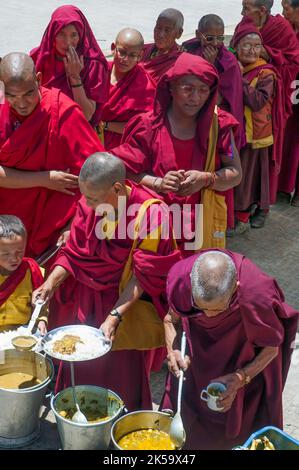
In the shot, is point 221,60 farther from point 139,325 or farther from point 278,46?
point 139,325

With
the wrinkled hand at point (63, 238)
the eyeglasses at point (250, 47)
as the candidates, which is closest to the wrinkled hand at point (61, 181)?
the wrinkled hand at point (63, 238)

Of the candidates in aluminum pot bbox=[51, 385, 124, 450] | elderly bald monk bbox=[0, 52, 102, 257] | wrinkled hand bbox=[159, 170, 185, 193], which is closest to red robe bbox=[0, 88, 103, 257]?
elderly bald monk bbox=[0, 52, 102, 257]

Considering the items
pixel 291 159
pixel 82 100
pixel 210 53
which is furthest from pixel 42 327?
pixel 291 159

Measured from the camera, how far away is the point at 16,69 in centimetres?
366

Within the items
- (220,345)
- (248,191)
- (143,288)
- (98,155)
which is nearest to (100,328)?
(143,288)

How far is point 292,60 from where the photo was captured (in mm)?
6477

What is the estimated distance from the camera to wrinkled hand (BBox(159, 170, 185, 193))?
3912 millimetres

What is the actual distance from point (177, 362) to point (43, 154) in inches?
54.7

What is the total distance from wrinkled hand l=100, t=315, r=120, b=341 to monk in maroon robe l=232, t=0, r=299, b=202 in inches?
133

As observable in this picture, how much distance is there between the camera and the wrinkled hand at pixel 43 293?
3498mm

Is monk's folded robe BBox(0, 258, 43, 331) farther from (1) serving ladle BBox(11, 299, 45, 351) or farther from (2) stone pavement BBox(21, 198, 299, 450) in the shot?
(2) stone pavement BBox(21, 198, 299, 450)

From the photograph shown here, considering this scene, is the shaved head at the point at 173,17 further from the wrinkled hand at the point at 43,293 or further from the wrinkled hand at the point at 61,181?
the wrinkled hand at the point at 43,293

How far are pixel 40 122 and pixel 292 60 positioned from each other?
10.7 feet

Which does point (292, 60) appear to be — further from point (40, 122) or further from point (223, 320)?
point (223, 320)
